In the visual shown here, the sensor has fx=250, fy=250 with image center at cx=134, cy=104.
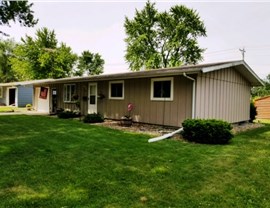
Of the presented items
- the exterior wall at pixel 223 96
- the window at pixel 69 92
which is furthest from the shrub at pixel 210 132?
the window at pixel 69 92

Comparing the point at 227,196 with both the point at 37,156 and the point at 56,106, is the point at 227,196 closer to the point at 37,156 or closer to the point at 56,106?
the point at 37,156

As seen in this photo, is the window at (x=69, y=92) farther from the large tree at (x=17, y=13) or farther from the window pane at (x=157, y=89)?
the window pane at (x=157, y=89)

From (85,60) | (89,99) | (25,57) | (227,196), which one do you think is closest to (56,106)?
(89,99)

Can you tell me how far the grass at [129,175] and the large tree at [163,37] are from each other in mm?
26073

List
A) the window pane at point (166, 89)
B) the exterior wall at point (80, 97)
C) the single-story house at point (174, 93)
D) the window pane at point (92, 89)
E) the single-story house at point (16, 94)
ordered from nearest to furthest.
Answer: the single-story house at point (174, 93)
the window pane at point (166, 89)
the window pane at point (92, 89)
the exterior wall at point (80, 97)
the single-story house at point (16, 94)

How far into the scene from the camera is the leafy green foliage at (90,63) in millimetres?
45562

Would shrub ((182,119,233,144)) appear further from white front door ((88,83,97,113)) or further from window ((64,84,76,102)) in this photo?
window ((64,84,76,102))

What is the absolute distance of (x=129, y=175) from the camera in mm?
4465

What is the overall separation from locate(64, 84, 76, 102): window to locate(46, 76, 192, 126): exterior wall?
4.38 ft

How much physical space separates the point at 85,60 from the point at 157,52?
17.6 metres

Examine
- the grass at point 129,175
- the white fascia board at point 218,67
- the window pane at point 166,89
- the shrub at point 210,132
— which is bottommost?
the grass at point 129,175

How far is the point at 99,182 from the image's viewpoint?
409 centimetres

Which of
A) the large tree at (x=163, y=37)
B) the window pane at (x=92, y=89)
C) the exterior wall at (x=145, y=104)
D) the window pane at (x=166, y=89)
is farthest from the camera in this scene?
the large tree at (x=163, y=37)

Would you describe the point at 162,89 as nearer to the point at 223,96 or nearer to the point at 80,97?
the point at 223,96
